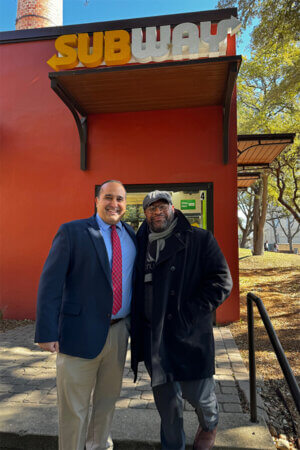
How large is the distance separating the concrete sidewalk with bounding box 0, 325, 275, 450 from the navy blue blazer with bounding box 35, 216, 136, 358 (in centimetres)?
102

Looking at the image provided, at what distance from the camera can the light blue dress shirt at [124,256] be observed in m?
2.17

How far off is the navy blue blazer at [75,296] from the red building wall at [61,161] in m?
3.83

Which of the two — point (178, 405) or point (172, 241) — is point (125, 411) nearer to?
point (178, 405)

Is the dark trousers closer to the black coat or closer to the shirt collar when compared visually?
the black coat

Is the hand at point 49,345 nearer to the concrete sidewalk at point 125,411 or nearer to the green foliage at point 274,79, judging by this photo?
the concrete sidewalk at point 125,411

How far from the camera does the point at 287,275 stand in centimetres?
1041

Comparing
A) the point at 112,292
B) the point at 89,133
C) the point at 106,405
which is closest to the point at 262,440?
the point at 106,405

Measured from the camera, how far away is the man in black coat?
2037mm

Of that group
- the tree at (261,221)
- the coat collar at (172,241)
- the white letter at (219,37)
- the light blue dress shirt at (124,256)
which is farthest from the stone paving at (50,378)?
the tree at (261,221)

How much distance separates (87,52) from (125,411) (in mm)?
5051

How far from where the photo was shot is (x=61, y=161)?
609 cm

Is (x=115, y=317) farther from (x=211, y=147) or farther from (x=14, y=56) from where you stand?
(x=14, y=56)

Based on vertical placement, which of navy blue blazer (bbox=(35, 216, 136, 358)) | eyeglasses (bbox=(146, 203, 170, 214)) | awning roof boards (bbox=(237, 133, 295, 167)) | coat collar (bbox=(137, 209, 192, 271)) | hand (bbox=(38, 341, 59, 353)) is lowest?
hand (bbox=(38, 341, 59, 353))

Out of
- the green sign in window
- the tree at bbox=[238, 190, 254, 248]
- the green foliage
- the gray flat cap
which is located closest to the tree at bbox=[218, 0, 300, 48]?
the green foliage
